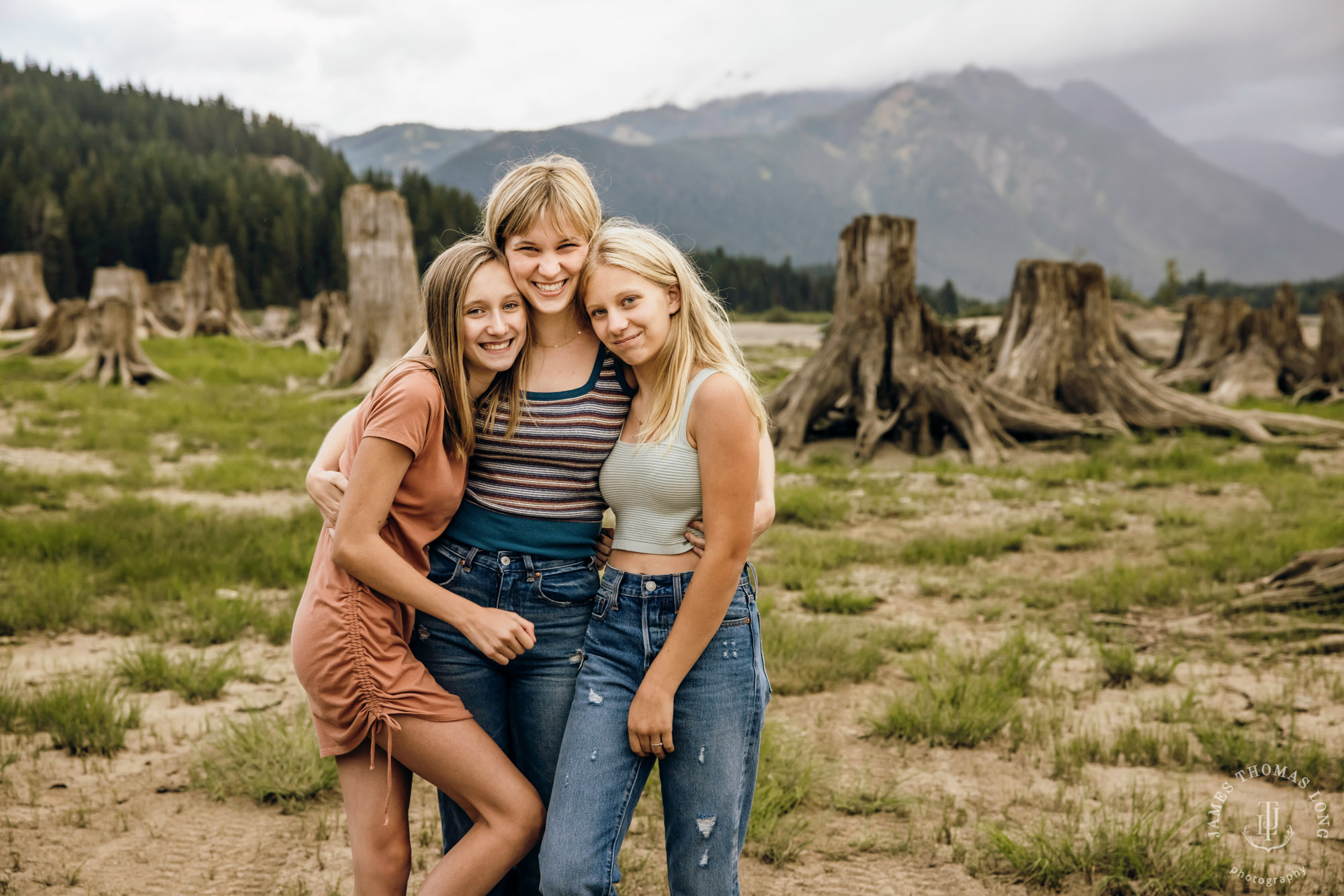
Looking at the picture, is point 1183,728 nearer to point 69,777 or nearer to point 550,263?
Answer: point 550,263

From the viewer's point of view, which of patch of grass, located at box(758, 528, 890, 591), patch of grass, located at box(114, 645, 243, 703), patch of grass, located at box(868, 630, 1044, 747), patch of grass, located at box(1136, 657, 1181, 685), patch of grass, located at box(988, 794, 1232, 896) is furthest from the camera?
patch of grass, located at box(758, 528, 890, 591)

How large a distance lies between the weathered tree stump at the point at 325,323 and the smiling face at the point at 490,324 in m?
21.9

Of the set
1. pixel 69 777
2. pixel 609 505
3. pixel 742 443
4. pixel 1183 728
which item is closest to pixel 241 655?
pixel 69 777

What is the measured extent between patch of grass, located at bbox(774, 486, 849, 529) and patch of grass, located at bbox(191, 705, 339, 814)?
4175 mm

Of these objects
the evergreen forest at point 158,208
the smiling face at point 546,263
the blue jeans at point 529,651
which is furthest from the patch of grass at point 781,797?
the evergreen forest at point 158,208

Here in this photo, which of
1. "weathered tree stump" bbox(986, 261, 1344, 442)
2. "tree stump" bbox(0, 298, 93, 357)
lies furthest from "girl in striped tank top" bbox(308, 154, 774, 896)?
"tree stump" bbox(0, 298, 93, 357)

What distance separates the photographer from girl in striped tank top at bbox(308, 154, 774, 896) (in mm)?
1969

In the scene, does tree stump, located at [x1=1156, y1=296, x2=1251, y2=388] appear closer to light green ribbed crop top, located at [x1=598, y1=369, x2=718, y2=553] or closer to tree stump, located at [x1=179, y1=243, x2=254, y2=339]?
light green ribbed crop top, located at [x1=598, y1=369, x2=718, y2=553]

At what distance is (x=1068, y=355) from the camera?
1163cm

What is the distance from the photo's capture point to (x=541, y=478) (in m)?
2.01

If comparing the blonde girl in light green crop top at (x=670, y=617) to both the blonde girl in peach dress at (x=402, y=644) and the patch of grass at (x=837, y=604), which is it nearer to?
the blonde girl in peach dress at (x=402, y=644)

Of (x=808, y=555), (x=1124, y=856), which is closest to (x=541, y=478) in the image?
(x=1124, y=856)

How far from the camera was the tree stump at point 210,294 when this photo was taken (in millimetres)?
23688

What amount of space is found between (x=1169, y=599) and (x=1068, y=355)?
23.6ft
